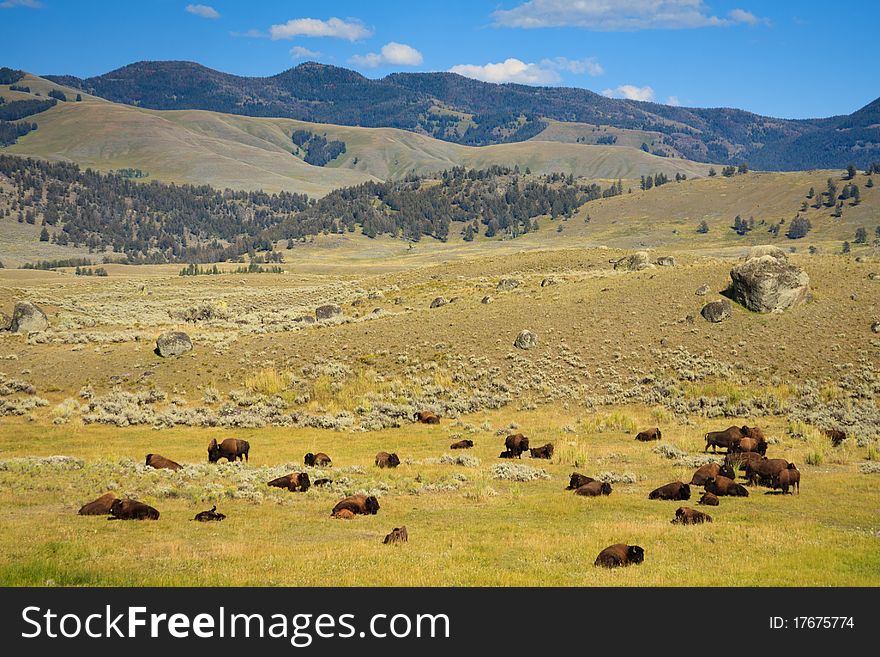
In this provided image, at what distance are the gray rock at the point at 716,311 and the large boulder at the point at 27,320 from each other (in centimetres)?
5024

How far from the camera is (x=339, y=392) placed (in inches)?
1660

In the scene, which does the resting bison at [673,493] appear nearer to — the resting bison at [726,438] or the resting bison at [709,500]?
the resting bison at [709,500]

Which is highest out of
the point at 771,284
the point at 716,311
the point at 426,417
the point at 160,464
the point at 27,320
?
the point at 771,284

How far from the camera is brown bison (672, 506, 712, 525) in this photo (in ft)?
57.2

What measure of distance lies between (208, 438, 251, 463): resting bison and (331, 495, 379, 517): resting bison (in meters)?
10.2

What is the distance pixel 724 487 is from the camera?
21.1m

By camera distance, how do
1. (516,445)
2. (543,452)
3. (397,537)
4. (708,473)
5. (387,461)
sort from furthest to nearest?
(516,445), (543,452), (387,461), (708,473), (397,537)

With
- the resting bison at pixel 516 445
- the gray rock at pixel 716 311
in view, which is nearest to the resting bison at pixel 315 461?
the resting bison at pixel 516 445

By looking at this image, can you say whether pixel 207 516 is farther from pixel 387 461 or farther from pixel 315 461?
pixel 387 461

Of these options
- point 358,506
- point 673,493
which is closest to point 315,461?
point 358,506

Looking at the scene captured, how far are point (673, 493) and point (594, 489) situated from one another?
2.26 metres

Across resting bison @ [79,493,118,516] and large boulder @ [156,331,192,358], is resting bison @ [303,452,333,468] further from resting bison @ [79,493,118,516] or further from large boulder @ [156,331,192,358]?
large boulder @ [156,331,192,358]

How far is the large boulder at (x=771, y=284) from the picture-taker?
45.0 meters

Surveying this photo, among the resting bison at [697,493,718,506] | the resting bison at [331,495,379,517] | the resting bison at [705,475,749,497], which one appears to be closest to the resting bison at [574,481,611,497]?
the resting bison at [697,493,718,506]
